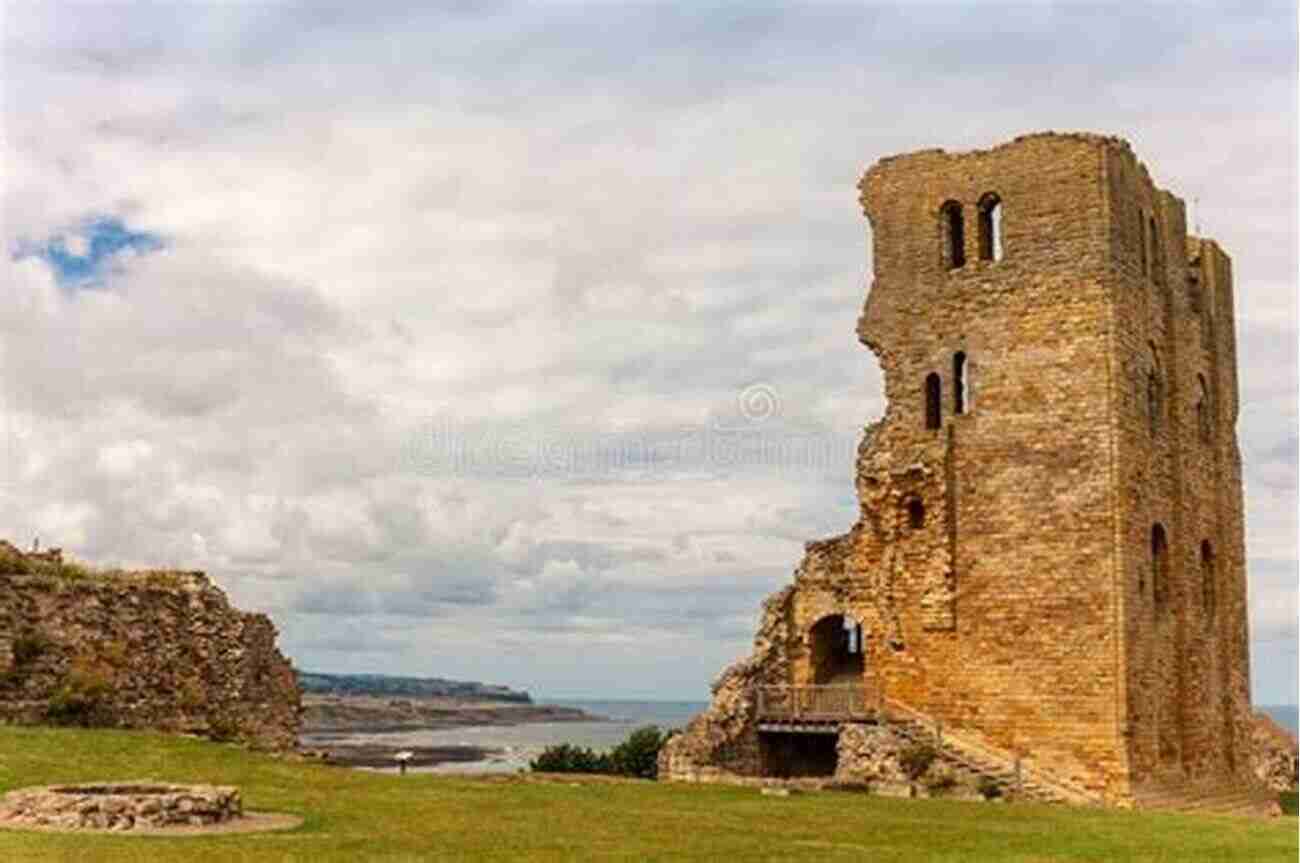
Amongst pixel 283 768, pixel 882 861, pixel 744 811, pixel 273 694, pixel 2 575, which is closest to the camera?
pixel 882 861

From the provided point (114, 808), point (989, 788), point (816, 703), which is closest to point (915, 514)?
point (816, 703)

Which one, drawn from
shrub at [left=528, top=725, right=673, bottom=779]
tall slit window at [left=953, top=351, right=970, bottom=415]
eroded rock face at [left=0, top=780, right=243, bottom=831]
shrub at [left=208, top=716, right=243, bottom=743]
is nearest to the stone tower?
tall slit window at [left=953, top=351, right=970, bottom=415]

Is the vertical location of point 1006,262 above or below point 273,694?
above

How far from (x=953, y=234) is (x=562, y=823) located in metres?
18.6

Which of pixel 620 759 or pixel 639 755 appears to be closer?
pixel 620 759

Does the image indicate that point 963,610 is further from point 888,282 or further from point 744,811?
point 744,811

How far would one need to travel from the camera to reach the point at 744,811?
885 inches

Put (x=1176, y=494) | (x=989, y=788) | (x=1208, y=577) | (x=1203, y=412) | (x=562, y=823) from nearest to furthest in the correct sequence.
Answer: (x=562, y=823)
(x=989, y=788)
(x=1176, y=494)
(x=1208, y=577)
(x=1203, y=412)

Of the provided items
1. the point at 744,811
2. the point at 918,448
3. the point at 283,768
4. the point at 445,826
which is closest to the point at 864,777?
the point at 918,448

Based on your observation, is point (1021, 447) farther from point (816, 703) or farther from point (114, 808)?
point (114, 808)

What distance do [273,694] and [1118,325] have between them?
16412 mm

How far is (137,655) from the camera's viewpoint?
28203mm

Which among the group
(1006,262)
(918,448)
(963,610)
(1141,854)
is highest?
(1006,262)

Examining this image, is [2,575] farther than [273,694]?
No
